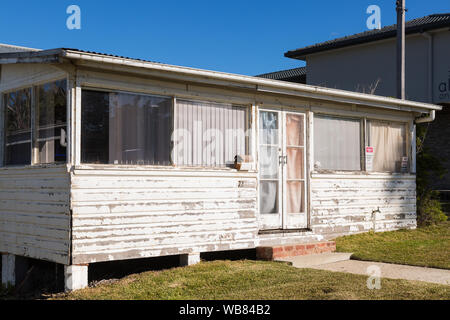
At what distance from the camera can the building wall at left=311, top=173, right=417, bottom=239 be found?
9703mm

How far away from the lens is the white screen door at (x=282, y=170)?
354 inches

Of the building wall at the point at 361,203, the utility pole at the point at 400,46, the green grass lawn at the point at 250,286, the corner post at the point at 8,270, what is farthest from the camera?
the utility pole at the point at 400,46

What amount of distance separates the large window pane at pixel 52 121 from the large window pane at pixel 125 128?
0.97 feet

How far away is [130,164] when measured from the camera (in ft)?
24.3

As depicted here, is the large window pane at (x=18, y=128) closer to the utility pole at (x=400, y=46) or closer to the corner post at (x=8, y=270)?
the corner post at (x=8, y=270)

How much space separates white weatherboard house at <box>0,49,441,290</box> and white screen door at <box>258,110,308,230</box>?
0.06 feet

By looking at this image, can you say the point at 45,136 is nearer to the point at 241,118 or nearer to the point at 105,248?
the point at 105,248

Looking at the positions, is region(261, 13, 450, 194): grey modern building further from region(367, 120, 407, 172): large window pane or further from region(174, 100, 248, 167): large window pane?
region(174, 100, 248, 167): large window pane

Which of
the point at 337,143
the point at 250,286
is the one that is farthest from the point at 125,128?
the point at 337,143

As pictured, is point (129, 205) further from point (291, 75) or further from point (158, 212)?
point (291, 75)

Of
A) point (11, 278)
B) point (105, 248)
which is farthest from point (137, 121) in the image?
point (11, 278)

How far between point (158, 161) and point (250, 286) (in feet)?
7.21

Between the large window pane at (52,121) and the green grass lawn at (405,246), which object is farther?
the green grass lawn at (405,246)

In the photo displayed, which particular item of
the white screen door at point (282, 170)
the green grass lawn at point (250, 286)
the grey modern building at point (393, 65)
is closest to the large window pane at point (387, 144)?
the white screen door at point (282, 170)
